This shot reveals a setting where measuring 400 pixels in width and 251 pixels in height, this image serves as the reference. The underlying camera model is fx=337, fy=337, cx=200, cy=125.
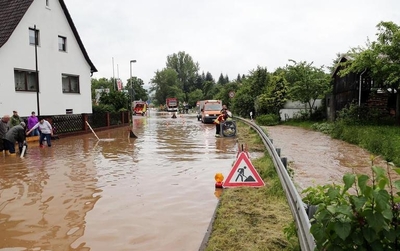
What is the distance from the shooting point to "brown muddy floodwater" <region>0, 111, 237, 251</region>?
497cm

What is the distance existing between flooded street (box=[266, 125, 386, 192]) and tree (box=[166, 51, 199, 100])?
92.0 meters

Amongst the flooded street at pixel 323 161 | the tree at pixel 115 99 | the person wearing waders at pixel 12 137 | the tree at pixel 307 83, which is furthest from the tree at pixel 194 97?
the person wearing waders at pixel 12 137

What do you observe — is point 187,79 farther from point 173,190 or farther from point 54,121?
point 173,190

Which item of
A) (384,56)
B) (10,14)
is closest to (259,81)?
(384,56)

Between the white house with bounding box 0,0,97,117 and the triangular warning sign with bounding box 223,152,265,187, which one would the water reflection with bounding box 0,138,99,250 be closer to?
the triangular warning sign with bounding box 223,152,265,187

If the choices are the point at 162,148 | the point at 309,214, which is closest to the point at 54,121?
the point at 162,148

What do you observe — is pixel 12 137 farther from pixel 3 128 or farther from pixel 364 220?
pixel 364 220

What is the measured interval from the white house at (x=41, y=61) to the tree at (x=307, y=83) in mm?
17152

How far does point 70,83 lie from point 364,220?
26.3 metres

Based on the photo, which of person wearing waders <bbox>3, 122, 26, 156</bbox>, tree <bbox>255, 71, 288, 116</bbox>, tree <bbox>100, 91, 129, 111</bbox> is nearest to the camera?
person wearing waders <bbox>3, 122, 26, 156</bbox>

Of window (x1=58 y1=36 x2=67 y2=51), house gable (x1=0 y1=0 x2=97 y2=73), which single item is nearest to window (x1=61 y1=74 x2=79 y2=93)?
window (x1=58 y1=36 x2=67 y2=51)

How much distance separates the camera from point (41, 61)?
2266cm

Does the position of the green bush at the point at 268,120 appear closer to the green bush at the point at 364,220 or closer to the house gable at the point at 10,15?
the house gable at the point at 10,15

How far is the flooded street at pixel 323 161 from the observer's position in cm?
856
